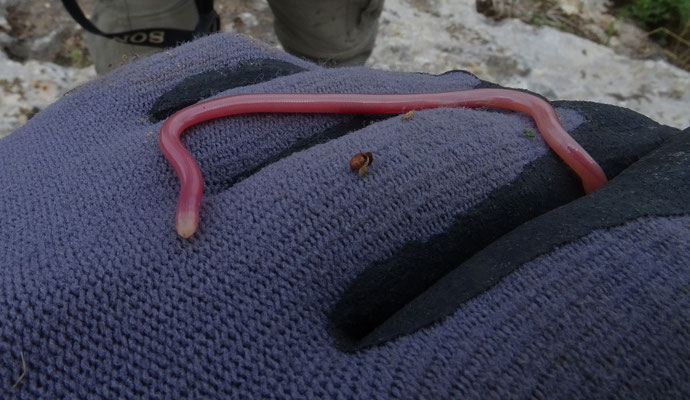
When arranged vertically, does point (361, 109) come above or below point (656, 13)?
above

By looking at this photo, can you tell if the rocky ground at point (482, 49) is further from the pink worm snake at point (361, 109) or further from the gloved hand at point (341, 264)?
the gloved hand at point (341, 264)

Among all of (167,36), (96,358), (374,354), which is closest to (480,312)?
(374,354)

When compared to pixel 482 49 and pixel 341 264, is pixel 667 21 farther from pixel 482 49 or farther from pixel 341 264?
pixel 341 264

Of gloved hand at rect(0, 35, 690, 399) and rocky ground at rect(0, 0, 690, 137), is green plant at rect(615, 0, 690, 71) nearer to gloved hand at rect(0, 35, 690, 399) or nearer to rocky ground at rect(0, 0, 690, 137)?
rocky ground at rect(0, 0, 690, 137)

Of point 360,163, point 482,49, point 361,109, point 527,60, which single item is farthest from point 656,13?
point 360,163

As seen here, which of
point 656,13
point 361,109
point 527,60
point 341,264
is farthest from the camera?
point 656,13

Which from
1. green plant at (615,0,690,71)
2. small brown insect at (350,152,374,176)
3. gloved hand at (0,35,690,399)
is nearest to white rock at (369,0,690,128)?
green plant at (615,0,690,71)

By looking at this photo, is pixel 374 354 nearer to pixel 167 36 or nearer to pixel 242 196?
pixel 242 196
